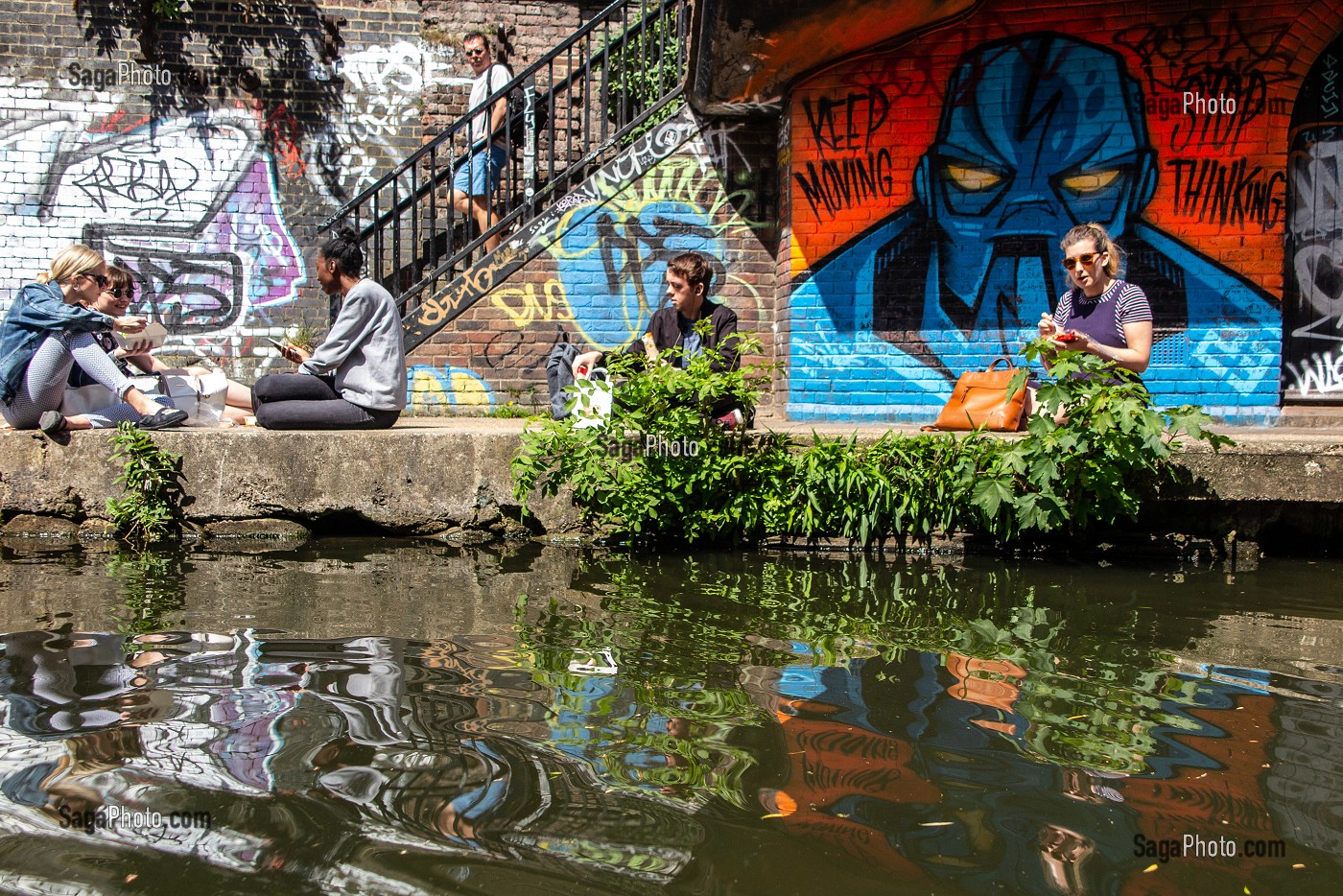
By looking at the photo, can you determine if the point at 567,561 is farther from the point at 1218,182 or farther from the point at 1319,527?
the point at 1218,182

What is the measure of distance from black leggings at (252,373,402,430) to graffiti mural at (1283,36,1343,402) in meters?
6.47

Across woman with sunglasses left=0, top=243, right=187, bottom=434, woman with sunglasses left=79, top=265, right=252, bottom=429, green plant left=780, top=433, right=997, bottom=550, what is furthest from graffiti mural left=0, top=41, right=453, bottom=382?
green plant left=780, top=433, right=997, bottom=550

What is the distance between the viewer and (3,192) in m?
9.45

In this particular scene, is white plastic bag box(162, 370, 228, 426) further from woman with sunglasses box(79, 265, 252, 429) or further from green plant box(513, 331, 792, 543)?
green plant box(513, 331, 792, 543)

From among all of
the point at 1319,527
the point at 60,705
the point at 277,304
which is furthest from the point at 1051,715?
the point at 277,304

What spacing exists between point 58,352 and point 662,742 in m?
4.51

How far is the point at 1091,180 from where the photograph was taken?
7.58 metres

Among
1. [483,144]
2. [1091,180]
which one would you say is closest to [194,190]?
[483,144]

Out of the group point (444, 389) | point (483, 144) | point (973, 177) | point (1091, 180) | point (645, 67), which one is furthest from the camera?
point (483, 144)

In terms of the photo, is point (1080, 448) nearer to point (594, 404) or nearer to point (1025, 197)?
point (594, 404)

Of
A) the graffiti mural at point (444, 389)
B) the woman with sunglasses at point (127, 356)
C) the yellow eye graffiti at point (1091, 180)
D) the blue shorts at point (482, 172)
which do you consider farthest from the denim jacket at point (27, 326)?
the yellow eye graffiti at point (1091, 180)

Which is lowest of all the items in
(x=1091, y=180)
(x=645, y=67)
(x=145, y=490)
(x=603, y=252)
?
(x=145, y=490)

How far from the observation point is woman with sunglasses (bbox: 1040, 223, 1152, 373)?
495 centimetres

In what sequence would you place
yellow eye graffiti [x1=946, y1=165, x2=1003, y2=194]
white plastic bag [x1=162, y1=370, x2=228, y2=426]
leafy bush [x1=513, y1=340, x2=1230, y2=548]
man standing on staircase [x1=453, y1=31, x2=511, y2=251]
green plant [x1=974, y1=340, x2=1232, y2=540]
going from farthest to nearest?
man standing on staircase [x1=453, y1=31, x2=511, y2=251] < yellow eye graffiti [x1=946, y1=165, x2=1003, y2=194] < white plastic bag [x1=162, y1=370, x2=228, y2=426] < leafy bush [x1=513, y1=340, x2=1230, y2=548] < green plant [x1=974, y1=340, x2=1232, y2=540]
